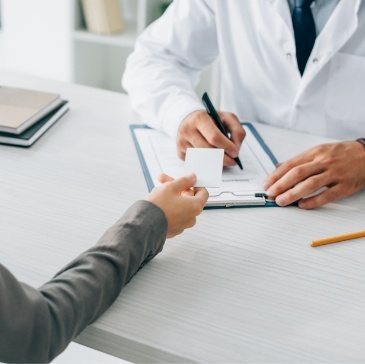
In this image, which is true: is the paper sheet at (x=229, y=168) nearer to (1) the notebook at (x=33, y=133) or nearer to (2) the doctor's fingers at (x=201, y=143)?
(2) the doctor's fingers at (x=201, y=143)

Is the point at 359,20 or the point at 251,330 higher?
the point at 359,20

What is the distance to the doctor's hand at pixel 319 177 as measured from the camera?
1014 millimetres

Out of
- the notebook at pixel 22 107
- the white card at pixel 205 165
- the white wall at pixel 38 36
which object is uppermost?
the notebook at pixel 22 107

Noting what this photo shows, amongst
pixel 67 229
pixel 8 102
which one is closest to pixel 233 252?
pixel 67 229

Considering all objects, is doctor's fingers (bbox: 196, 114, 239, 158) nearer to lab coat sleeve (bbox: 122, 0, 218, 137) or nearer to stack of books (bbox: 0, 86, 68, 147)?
lab coat sleeve (bbox: 122, 0, 218, 137)

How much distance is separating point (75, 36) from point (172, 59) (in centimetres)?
129

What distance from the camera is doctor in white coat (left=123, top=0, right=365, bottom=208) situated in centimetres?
123

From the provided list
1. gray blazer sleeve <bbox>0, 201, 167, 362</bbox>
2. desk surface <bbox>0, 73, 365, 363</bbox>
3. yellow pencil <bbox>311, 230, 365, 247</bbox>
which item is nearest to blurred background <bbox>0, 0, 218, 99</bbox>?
desk surface <bbox>0, 73, 365, 363</bbox>

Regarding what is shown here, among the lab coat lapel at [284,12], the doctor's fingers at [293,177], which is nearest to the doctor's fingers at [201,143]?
the doctor's fingers at [293,177]

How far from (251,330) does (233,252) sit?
17 centimetres

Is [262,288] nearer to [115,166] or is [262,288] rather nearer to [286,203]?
[286,203]

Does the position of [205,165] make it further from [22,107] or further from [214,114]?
[22,107]

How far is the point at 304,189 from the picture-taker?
1.01 m

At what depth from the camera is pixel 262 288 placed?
2.61 ft
